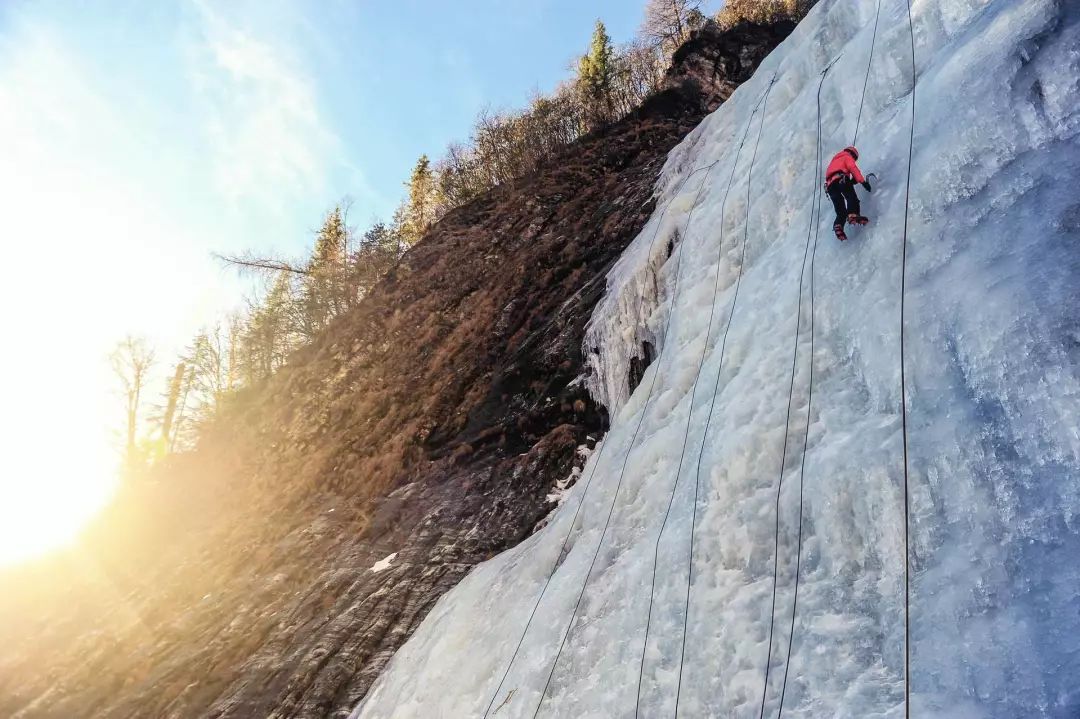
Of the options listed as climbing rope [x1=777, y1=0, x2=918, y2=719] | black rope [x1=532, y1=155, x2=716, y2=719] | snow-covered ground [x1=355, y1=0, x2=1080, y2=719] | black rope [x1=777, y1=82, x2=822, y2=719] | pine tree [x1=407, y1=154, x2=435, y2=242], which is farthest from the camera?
pine tree [x1=407, y1=154, x2=435, y2=242]

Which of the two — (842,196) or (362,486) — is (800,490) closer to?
(842,196)

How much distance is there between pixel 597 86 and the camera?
3000 centimetres

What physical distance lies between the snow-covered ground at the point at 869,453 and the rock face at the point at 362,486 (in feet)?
8.96

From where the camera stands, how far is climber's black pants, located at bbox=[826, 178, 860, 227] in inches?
209

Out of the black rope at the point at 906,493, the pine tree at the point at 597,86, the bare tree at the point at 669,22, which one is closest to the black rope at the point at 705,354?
the black rope at the point at 906,493

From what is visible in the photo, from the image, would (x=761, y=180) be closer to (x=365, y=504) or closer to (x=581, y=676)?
(x=581, y=676)

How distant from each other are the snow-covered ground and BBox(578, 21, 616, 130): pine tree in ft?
75.3

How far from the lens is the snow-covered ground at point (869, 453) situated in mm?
3096

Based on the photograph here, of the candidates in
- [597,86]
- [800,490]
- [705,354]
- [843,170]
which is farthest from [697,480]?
[597,86]

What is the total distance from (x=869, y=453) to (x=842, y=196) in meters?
2.60

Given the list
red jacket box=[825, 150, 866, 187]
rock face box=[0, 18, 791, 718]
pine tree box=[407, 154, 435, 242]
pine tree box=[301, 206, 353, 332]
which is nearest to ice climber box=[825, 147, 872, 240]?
red jacket box=[825, 150, 866, 187]

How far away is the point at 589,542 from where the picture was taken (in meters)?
6.79

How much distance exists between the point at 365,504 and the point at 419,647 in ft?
16.6

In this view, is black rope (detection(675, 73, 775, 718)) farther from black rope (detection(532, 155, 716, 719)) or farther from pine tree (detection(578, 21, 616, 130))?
pine tree (detection(578, 21, 616, 130))
